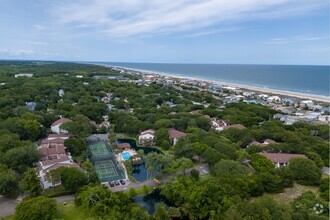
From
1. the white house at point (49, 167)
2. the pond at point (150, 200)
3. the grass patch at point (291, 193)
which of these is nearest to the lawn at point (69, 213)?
the white house at point (49, 167)

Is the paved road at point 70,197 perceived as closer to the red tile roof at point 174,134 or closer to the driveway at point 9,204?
the driveway at point 9,204

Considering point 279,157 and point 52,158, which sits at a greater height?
point 52,158

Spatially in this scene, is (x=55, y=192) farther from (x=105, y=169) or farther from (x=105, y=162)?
(x=105, y=162)

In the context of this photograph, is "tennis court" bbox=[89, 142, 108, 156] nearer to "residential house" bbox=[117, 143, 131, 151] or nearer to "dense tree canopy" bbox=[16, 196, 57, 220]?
"residential house" bbox=[117, 143, 131, 151]

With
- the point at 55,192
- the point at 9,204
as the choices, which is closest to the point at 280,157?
the point at 55,192

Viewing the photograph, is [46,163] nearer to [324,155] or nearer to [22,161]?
[22,161]

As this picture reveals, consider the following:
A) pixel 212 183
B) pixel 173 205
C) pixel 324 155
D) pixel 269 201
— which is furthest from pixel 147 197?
pixel 324 155

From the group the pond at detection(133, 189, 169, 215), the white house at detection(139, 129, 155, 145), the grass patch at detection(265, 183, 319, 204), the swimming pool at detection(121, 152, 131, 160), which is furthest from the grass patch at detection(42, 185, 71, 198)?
the grass patch at detection(265, 183, 319, 204)
